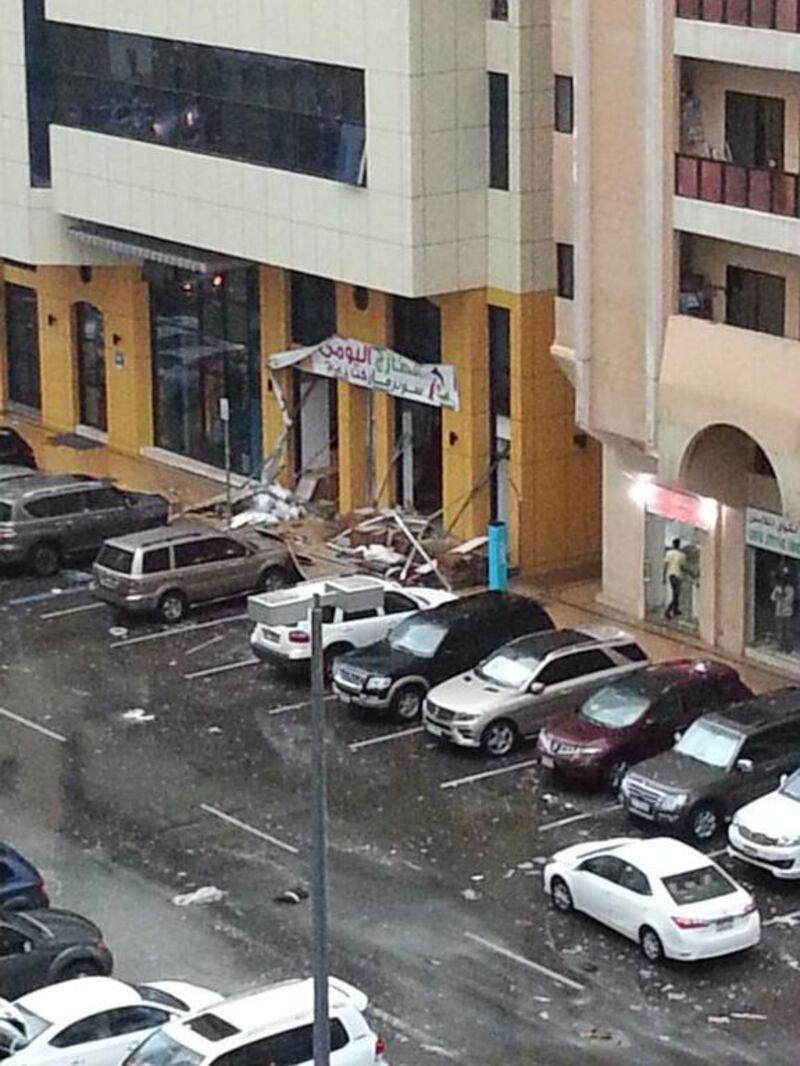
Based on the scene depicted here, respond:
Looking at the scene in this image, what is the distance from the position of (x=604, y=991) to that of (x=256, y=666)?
13423 mm

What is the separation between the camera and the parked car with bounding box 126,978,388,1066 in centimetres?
2767

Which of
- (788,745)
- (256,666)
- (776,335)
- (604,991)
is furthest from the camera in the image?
(256,666)

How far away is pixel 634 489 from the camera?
149 ft

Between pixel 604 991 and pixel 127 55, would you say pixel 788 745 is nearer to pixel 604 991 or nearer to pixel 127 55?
pixel 604 991

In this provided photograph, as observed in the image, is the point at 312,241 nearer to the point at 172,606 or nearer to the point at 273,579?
the point at 273,579

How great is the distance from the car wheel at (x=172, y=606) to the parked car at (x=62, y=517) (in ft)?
13.4

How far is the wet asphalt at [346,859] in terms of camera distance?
3117 cm

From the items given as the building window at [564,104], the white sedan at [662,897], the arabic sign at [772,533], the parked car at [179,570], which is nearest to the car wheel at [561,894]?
the white sedan at [662,897]

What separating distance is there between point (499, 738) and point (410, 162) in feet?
37.6

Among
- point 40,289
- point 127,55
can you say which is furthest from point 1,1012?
point 40,289

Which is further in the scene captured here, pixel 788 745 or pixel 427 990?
pixel 788 745

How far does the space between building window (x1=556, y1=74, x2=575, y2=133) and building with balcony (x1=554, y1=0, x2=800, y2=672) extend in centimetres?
5

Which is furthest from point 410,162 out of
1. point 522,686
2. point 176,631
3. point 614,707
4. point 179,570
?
point 614,707

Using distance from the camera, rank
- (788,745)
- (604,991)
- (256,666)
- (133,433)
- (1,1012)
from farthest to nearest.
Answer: (133,433) < (256,666) < (788,745) < (604,991) < (1,1012)
